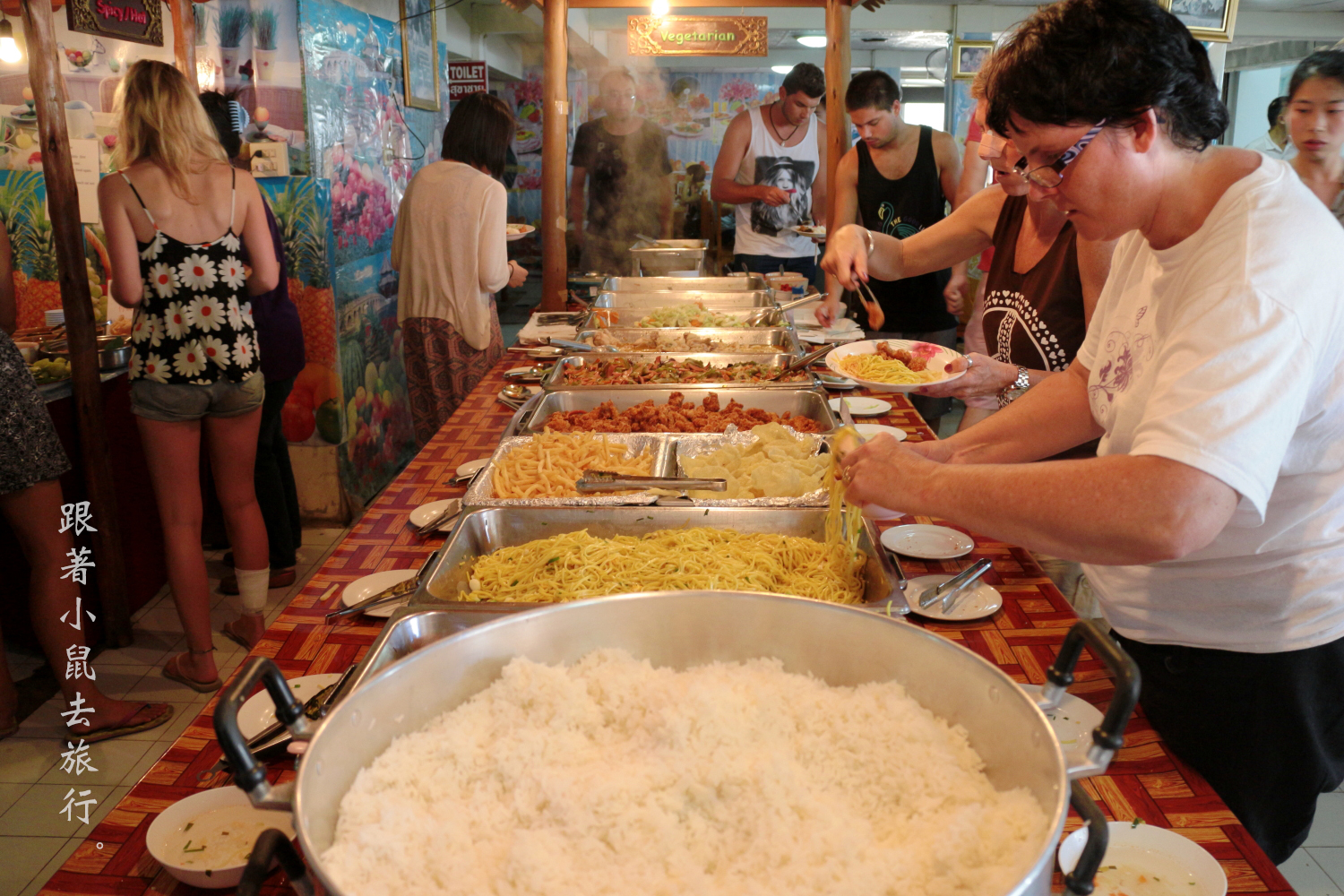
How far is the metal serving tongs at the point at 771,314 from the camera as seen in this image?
3.85m

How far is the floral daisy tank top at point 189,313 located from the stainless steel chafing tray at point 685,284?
2086mm

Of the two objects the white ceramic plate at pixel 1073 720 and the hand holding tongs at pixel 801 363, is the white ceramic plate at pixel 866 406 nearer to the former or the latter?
the hand holding tongs at pixel 801 363

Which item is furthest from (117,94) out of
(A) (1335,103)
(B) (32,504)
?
(A) (1335,103)

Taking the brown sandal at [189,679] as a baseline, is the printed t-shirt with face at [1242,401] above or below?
above

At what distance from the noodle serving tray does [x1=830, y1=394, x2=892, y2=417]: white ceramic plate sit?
66cm

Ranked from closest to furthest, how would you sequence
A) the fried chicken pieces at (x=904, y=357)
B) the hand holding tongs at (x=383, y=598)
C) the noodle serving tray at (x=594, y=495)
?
1. the hand holding tongs at (x=383, y=598)
2. the noodle serving tray at (x=594, y=495)
3. the fried chicken pieces at (x=904, y=357)

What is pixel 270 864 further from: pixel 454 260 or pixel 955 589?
pixel 454 260

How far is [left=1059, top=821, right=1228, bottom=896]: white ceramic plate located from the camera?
36.1 inches

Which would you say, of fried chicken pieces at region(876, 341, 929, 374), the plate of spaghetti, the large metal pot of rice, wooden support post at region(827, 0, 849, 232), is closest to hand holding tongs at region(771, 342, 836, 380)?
the plate of spaghetti

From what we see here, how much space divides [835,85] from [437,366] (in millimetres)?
2955

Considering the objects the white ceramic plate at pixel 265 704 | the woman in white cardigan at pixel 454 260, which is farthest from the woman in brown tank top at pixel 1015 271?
the woman in white cardigan at pixel 454 260

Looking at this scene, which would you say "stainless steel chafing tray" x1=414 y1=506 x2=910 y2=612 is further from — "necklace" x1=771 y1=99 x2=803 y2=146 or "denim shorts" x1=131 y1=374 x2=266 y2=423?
"necklace" x1=771 y1=99 x2=803 y2=146

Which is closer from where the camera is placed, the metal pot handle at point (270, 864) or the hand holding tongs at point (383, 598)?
the metal pot handle at point (270, 864)

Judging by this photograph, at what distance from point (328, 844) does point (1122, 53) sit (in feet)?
3.98
